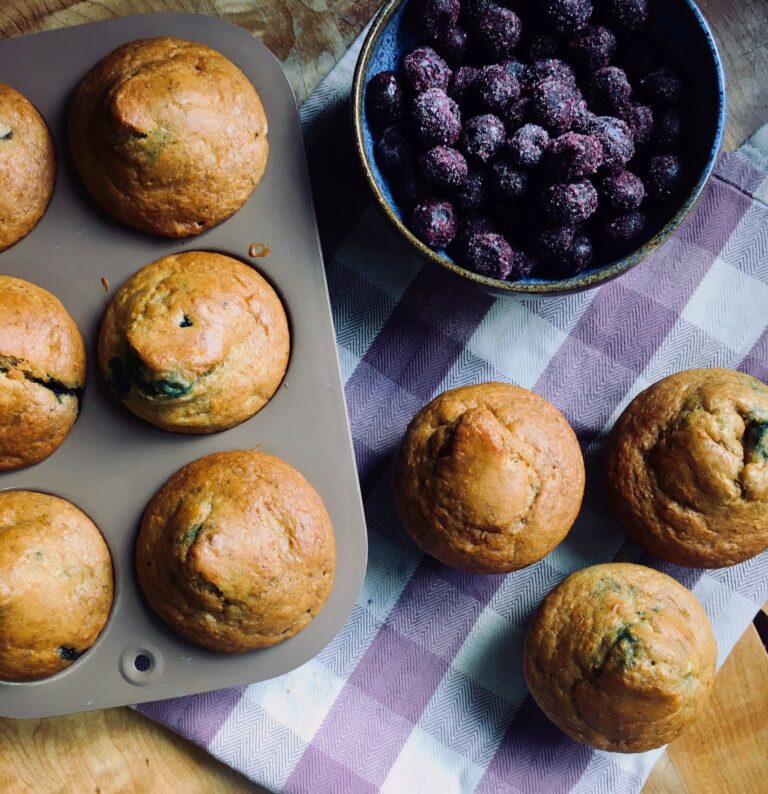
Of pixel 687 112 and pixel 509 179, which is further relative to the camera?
pixel 687 112

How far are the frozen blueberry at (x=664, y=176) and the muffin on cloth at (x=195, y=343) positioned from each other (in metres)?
0.97

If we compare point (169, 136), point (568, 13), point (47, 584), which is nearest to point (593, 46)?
point (568, 13)

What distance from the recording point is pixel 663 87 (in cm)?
205

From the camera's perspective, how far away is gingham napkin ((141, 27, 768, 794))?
235 centimetres

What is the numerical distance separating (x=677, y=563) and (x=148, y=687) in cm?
141

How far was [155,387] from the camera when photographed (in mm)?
1948

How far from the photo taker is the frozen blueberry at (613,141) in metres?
1.92

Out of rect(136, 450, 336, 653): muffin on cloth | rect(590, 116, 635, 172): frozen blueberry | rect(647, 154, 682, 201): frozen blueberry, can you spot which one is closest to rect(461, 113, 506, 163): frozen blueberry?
rect(590, 116, 635, 172): frozen blueberry

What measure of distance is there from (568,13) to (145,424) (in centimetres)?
A: 144

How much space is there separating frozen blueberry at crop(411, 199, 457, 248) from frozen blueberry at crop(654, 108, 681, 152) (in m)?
0.54

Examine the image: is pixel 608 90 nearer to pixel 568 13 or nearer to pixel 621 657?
pixel 568 13

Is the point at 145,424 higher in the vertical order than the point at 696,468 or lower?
lower

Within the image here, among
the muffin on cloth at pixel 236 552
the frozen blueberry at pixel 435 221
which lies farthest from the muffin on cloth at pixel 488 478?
the frozen blueberry at pixel 435 221

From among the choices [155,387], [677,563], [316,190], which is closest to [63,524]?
[155,387]
